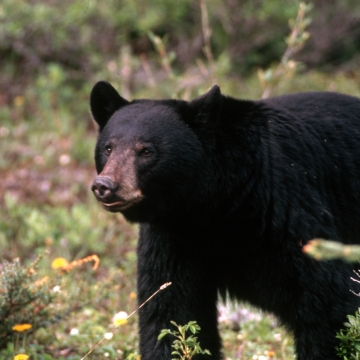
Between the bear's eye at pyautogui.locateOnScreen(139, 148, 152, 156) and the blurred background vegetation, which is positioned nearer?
the bear's eye at pyautogui.locateOnScreen(139, 148, 152, 156)

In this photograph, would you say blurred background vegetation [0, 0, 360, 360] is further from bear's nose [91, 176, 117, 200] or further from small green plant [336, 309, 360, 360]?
bear's nose [91, 176, 117, 200]

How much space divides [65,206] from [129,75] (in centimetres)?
273

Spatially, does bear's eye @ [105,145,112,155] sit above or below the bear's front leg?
above

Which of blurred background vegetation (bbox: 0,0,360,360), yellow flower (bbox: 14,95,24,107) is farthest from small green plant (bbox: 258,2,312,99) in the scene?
yellow flower (bbox: 14,95,24,107)

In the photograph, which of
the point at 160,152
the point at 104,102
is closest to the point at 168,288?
the point at 160,152

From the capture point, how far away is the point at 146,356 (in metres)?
3.67

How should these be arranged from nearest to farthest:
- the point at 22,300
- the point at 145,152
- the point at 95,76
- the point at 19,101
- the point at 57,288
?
the point at 145,152
the point at 22,300
the point at 57,288
the point at 19,101
the point at 95,76

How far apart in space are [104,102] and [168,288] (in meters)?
1.04

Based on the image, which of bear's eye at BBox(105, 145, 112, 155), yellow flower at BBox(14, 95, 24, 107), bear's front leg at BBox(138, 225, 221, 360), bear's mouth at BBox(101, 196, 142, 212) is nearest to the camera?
bear's mouth at BBox(101, 196, 142, 212)

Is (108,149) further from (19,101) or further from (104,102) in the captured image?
(19,101)

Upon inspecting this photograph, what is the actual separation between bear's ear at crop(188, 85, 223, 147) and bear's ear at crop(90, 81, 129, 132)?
44 centimetres

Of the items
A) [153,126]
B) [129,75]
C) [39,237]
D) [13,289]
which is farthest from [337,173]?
[129,75]

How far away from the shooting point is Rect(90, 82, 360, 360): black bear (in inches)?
132

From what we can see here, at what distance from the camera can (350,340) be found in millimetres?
3242
